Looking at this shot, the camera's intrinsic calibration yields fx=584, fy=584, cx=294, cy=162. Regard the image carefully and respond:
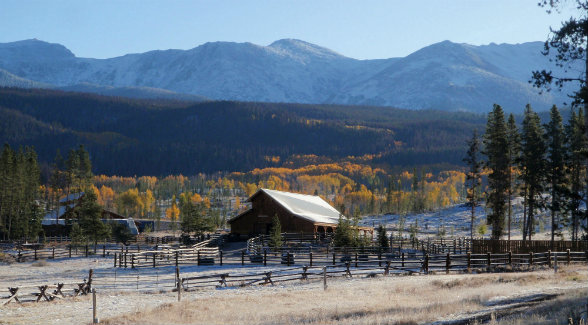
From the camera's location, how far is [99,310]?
28438 millimetres

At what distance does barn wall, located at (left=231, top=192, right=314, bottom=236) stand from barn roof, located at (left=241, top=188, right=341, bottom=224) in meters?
0.52

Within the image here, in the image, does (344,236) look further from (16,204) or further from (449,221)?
(449,221)

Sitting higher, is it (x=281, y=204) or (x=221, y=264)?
(x=281, y=204)

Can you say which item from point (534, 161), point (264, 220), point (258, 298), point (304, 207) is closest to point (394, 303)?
point (258, 298)

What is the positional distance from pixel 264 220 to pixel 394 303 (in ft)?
149

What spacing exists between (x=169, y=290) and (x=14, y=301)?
8567 mm

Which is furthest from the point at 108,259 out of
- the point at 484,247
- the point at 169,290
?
the point at 484,247

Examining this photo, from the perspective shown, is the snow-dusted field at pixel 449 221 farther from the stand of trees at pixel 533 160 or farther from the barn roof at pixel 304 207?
the stand of trees at pixel 533 160

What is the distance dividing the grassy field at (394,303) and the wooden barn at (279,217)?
31.3 metres

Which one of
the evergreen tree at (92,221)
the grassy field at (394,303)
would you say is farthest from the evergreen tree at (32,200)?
the grassy field at (394,303)

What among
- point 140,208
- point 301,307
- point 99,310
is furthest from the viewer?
point 140,208

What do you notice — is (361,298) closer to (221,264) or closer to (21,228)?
(221,264)

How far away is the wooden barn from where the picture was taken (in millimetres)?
66812

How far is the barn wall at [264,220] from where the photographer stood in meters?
67.2
